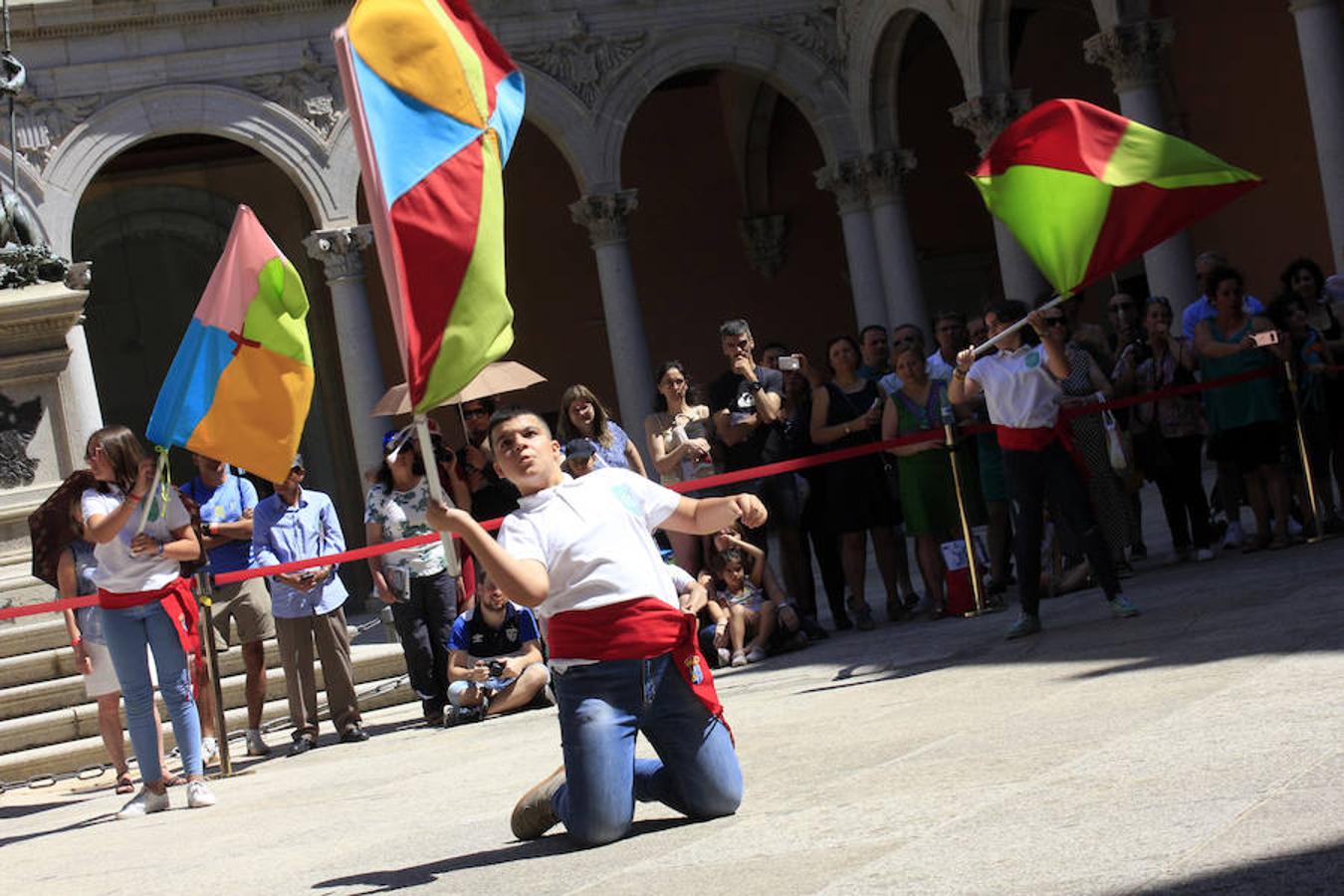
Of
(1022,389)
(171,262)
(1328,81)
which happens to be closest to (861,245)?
(1328,81)

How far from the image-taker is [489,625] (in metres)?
9.98

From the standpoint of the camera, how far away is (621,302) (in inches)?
784

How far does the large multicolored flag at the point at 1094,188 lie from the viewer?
823 cm

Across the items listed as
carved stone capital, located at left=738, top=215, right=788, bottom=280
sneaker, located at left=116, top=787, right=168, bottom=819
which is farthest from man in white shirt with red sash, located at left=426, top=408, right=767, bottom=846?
carved stone capital, located at left=738, top=215, right=788, bottom=280

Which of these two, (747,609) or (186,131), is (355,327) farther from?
(747,609)

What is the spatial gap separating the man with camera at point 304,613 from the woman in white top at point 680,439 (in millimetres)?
1817

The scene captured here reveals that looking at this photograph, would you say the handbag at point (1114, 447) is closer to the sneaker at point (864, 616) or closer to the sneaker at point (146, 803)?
the sneaker at point (864, 616)

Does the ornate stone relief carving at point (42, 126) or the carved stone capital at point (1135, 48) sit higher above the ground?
the ornate stone relief carving at point (42, 126)

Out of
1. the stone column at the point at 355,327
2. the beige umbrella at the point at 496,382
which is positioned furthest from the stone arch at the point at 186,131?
the beige umbrella at the point at 496,382

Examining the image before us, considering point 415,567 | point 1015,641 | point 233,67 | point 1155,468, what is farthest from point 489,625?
point 233,67

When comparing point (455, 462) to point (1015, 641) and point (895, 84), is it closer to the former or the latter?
point (1015, 641)

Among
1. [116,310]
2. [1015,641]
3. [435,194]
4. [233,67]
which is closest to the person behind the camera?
[435,194]

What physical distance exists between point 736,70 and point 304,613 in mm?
11386

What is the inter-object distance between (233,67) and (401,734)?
413 inches
